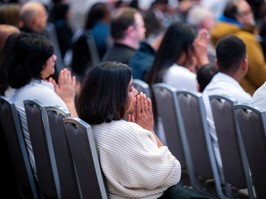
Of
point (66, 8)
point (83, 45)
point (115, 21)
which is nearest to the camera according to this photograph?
point (115, 21)

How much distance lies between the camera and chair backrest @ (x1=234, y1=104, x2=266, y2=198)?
3.98 m

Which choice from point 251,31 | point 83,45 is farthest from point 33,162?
point 83,45

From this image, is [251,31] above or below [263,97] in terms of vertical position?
below

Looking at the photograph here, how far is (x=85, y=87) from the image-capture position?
3.76m

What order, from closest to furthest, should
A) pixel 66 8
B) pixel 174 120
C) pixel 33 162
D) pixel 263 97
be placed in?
pixel 263 97 < pixel 33 162 < pixel 174 120 < pixel 66 8

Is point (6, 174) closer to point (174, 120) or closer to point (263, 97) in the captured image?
point (174, 120)

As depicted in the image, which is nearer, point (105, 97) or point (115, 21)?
point (105, 97)

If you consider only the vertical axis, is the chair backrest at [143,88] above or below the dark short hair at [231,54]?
below

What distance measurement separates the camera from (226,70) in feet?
16.3

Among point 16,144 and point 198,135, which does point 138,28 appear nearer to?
point 198,135

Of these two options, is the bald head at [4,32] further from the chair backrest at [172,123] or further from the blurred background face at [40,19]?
the blurred background face at [40,19]

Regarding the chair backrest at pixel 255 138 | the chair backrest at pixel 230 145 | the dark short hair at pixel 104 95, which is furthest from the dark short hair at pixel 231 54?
the dark short hair at pixel 104 95

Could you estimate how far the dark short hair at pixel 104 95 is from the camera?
12.1 feet

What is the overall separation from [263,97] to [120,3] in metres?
Result: 7.56
